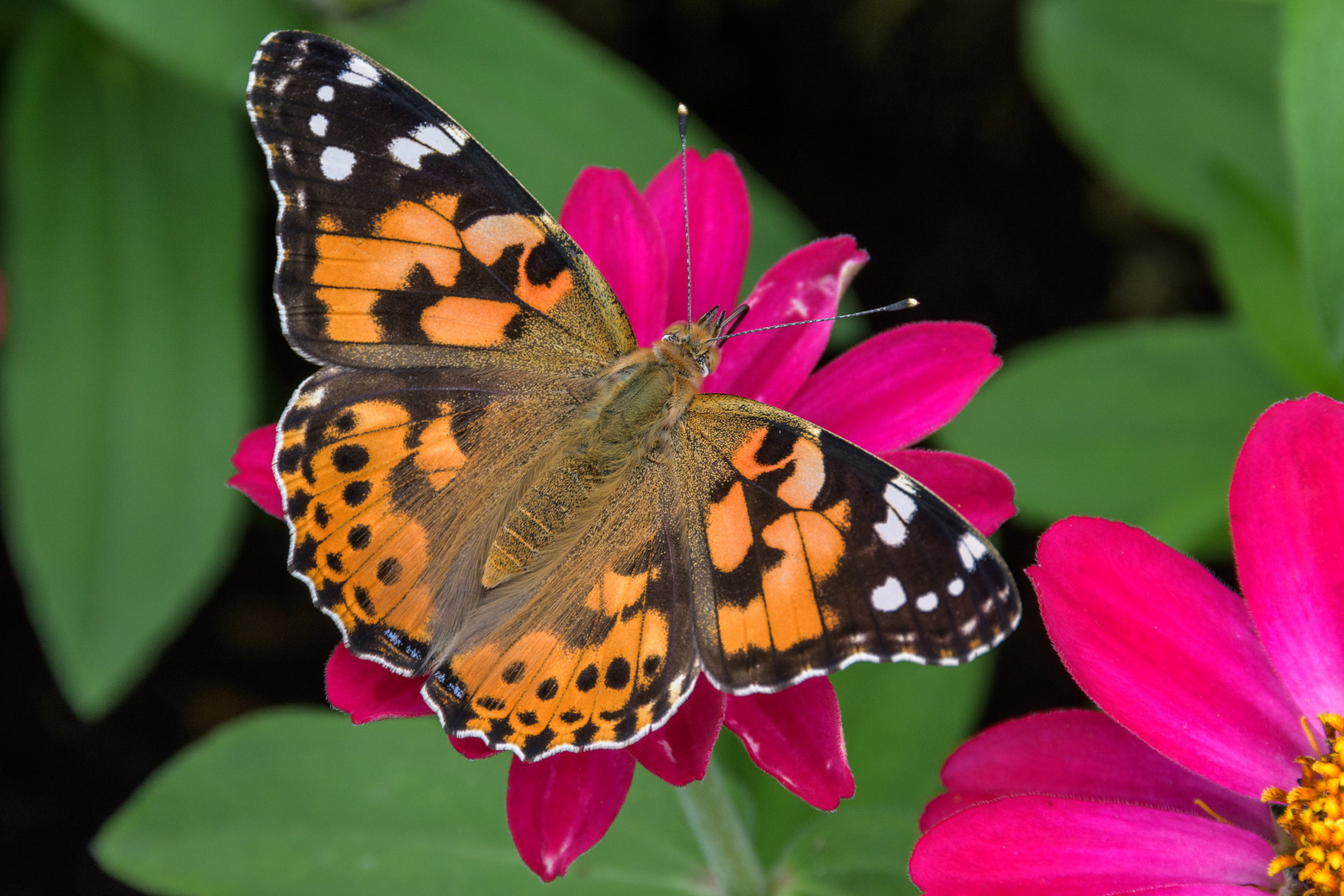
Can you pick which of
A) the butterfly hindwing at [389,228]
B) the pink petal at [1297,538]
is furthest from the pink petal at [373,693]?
the pink petal at [1297,538]

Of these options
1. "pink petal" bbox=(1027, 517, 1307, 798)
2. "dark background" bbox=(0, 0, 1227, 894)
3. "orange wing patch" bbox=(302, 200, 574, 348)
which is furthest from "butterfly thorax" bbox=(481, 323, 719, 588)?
"dark background" bbox=(0, 0, 1227, 894)

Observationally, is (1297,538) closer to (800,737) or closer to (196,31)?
(800,737)

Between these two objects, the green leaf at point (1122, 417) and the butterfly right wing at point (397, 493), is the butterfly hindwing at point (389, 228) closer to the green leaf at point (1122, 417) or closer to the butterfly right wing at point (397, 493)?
the butterfly right wing at point (397, 493)

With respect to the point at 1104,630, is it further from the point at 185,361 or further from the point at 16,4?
the point at 16,4

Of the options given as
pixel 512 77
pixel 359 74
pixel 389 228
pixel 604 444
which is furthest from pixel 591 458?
pixel 512 77

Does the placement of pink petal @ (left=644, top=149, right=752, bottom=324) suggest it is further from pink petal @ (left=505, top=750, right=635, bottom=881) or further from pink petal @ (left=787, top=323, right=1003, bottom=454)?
pink petal @ (left=505, top=750, right=635, bottom=881)

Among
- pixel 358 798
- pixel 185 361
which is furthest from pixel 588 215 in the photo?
pixel 185 361
